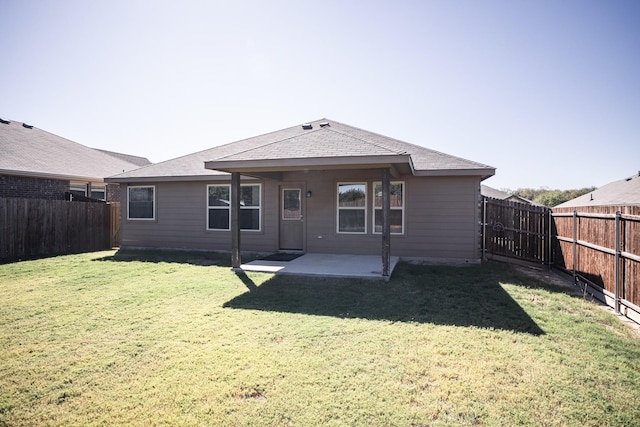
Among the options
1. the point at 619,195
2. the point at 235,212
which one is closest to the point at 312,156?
the point at 235,212

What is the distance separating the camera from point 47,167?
43.0 feet

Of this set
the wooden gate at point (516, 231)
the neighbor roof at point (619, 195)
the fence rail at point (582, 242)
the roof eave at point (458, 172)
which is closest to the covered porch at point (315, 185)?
the roof eave at point (458, 172)

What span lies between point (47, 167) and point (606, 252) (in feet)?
58.2

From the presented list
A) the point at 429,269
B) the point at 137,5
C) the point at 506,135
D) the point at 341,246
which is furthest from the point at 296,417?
the point at 506,135

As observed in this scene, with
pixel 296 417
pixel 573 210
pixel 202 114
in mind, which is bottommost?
pixel 296 417

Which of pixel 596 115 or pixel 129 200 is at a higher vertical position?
pixel 596 115

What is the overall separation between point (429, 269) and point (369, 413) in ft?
20.2

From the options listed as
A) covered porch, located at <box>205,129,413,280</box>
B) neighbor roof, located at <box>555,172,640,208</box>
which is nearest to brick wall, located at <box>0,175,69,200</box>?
covered porch, located at <box>205,129,413,280</box>

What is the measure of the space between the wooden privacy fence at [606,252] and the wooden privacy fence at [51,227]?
48.8 ft

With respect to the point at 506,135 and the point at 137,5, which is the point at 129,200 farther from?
the point at 506,135

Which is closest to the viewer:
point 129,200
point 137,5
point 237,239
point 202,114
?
point 237,239

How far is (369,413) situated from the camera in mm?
2467

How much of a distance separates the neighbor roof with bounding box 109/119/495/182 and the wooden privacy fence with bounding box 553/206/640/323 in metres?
2.33

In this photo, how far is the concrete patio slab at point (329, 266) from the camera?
23.4 ft
